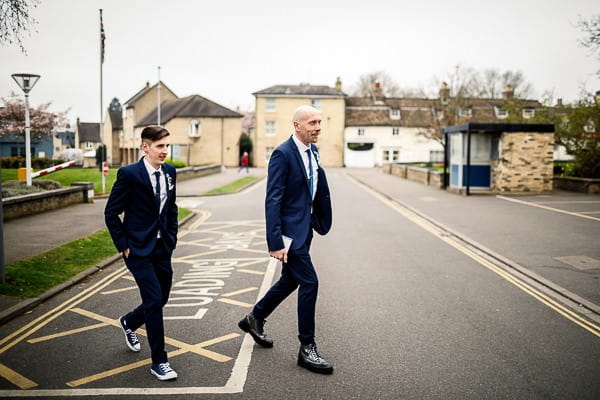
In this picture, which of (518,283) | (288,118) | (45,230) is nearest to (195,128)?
(288,118)

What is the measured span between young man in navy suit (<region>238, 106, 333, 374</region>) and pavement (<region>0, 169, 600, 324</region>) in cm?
368

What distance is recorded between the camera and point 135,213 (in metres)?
4.55

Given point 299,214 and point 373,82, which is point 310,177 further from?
point 373,82

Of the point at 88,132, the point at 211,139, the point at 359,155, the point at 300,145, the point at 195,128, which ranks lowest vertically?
the point at 300,145

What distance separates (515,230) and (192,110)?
53.7 m

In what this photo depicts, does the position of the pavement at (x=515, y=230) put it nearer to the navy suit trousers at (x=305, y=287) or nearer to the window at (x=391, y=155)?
the navy suit trousers at (x=305, y=287)

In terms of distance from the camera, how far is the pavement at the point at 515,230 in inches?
320

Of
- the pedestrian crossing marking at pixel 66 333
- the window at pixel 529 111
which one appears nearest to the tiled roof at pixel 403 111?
the window at pixel 529 111

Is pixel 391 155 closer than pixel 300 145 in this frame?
No

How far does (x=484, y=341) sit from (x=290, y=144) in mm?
2682

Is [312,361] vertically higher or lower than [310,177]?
lower

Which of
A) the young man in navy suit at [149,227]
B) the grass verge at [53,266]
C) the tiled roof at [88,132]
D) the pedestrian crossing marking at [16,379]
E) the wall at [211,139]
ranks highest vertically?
the tiled roof at [88,132]

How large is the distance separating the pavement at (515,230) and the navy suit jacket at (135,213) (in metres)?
2.70

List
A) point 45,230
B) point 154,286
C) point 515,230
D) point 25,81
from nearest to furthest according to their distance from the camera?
point 154,286 < point 45,230 < point 515,230 < point 25,81
